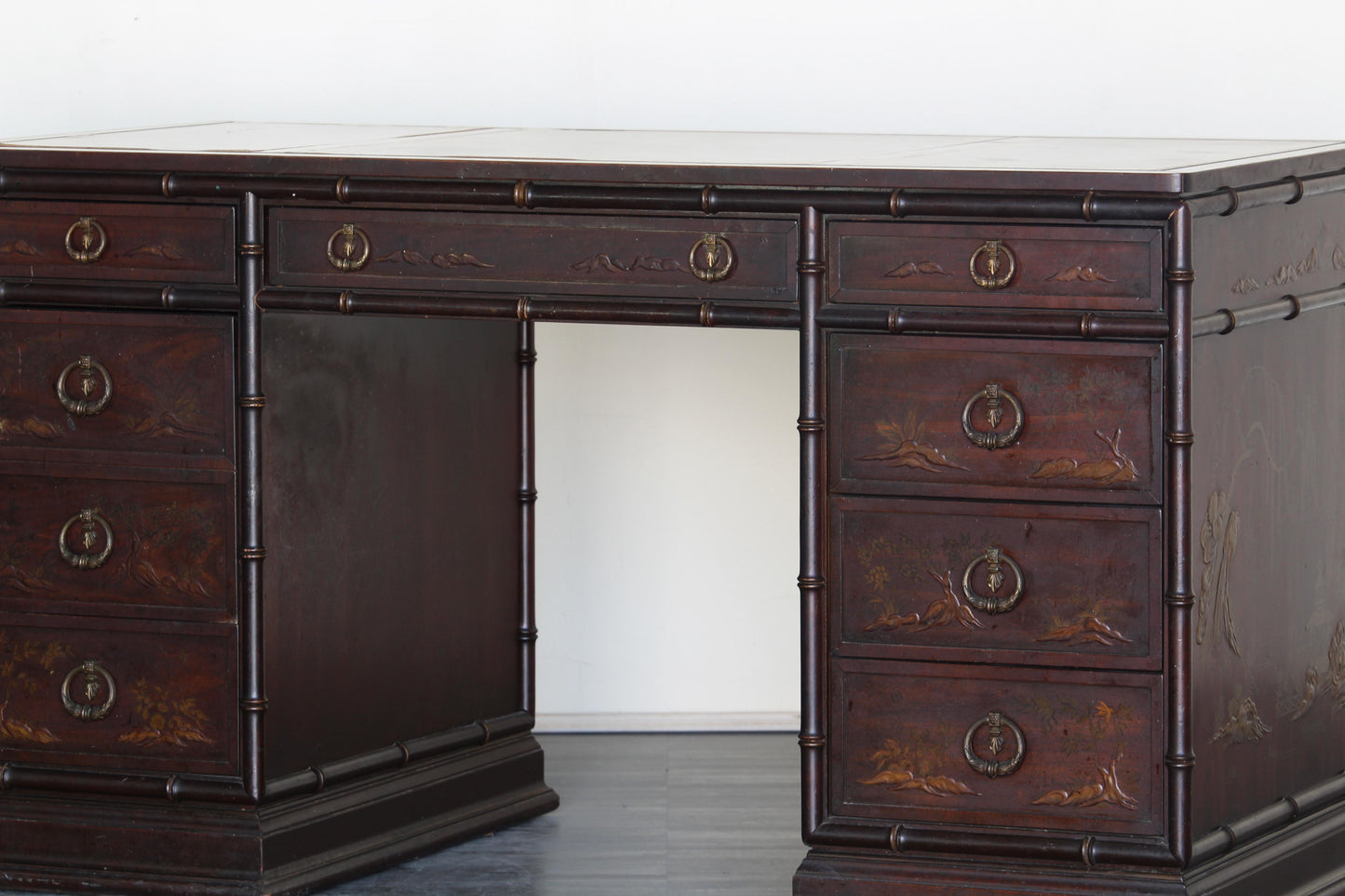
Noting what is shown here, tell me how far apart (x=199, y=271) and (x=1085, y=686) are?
129cm

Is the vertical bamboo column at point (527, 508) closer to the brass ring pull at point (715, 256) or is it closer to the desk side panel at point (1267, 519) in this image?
the brass ring pull at point (715, 256)

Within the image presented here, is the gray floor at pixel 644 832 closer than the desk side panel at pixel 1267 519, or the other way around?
the desk side panel at pixel 1267 519

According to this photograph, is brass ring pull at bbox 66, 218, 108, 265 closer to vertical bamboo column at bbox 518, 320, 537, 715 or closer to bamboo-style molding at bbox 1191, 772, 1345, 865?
vertical bamboo column at bbox 518, 320, 537, 715

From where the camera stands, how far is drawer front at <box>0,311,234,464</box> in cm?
256

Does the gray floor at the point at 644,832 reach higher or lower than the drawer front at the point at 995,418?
lower

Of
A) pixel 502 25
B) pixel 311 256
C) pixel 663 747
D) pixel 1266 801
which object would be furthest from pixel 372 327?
pixel 1266 801

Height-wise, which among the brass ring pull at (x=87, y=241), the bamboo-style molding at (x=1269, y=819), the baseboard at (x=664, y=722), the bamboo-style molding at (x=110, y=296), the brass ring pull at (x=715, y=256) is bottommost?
the baseboard at (x=664, y=722)

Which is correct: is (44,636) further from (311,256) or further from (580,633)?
(580,633)

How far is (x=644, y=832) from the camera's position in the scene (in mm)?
2924

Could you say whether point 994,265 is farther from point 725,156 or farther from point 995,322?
point 725,156

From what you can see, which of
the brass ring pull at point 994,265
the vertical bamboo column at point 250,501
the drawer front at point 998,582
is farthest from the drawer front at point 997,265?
the vertical bamboo column at point 250,501

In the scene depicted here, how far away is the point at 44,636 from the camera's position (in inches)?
105

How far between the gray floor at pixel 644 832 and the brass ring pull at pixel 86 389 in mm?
774

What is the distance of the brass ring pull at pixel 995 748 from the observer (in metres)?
2.35
